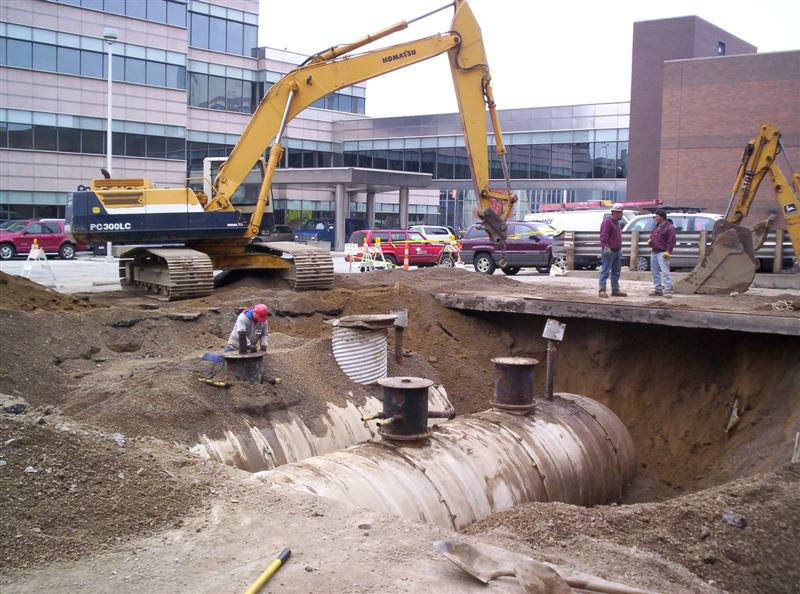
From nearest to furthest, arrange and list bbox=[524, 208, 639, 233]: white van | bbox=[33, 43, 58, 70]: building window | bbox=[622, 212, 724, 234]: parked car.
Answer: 1. bbox=[622, 212, 724, 234]: parked car
2. bbox=[524, 208, 639, 233]: white van
3. bbox=[33, 43, 58, 70]: building window

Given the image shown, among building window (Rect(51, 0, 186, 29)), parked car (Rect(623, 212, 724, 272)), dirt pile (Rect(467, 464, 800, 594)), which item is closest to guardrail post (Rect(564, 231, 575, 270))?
parked car (Rect(623, 212, 724, 272))

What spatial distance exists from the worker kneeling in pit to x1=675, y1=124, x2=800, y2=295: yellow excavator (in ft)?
29.3

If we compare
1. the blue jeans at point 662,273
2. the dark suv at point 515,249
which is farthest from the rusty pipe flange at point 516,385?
the dark suv at point 515,249

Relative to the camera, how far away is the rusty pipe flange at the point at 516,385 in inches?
332

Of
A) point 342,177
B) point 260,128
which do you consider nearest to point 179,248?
point 260,128

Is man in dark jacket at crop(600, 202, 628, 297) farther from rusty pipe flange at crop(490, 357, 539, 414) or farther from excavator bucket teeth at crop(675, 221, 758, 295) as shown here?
rusty pipe flange at crop(490, 357, 539, 414)

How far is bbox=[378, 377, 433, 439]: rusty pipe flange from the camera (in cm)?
696

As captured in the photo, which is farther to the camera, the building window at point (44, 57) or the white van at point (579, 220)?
the building window at point (44, 57)

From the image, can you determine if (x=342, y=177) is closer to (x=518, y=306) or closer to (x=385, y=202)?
(x=385, y=202)

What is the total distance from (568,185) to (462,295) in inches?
1550

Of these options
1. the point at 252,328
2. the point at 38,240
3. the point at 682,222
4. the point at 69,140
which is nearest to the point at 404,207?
the point at 69,140

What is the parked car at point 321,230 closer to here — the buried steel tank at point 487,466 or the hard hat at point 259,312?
the hard hat at point 259,312

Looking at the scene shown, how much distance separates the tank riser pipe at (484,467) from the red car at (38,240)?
27678 mm

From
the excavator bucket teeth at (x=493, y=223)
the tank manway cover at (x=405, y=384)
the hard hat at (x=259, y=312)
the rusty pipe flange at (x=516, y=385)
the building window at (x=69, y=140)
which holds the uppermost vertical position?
the building window at (x=69, y=140)
